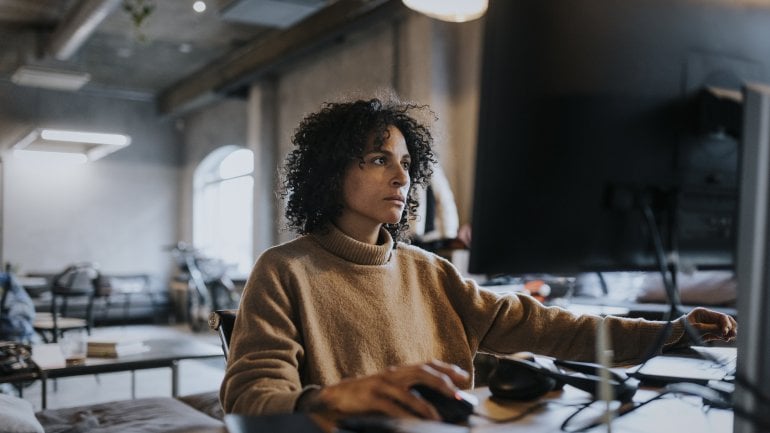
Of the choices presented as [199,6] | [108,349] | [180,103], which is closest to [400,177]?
[108,349]

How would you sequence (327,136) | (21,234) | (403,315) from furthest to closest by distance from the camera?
(21,234)
(327,136)
(403,315)

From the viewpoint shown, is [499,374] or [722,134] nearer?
[722,134]

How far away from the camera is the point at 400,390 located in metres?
0.82

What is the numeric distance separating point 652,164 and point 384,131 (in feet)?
2.45

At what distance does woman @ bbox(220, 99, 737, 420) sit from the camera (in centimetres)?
122

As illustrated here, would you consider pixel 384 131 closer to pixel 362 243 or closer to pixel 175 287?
pixel 362 243

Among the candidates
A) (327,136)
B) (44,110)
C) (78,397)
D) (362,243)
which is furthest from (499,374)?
(44,110)

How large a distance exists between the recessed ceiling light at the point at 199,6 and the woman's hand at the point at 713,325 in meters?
6.43

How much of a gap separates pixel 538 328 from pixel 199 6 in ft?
20.8

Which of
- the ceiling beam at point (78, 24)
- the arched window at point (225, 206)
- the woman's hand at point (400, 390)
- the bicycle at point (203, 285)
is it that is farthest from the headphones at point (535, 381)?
the arched window at point (225, 206)

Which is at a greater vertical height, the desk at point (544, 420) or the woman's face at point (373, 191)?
the woman's face at point (373, 191)

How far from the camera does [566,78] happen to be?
0.79 meters

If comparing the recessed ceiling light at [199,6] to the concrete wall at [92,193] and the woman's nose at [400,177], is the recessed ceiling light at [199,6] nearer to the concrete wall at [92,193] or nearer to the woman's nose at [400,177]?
the concrete wall at [92,193]

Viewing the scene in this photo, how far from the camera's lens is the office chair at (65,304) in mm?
5547
